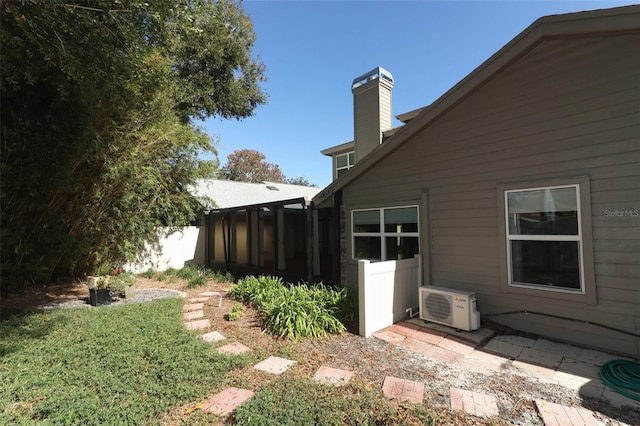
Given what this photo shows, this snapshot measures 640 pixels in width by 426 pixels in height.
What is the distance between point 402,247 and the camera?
5.65 meters

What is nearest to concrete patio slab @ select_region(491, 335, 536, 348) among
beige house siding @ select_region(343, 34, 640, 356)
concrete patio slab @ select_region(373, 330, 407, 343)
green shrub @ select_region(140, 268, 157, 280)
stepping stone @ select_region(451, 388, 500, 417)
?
beige house siding @ select_region(343, 34, 640, 356)

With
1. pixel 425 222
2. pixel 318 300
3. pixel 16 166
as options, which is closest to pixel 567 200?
pixel 425 222

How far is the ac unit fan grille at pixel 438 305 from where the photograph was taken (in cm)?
438

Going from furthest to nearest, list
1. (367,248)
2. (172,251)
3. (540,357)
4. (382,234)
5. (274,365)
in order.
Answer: (172,251), (367,248), (382,234), (540,357), (274,365)

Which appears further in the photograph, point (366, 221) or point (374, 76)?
point (374, 76)

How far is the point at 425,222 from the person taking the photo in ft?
16.9

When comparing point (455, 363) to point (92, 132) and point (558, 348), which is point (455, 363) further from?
point (92, 132)

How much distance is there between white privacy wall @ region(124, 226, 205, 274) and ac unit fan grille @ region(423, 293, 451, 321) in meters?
9.38

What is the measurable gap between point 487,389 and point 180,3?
20.6 ft

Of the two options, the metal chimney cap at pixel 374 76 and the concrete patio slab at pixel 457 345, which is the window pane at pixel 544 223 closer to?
the concrete patio slab at pixel 457 345

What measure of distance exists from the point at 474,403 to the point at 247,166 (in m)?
35.1

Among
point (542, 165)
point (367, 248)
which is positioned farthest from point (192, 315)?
point (542, 165)

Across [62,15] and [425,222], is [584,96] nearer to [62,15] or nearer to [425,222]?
[425,222]

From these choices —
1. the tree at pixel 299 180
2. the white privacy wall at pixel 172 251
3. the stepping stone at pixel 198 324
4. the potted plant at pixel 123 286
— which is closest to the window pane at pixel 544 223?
the stepping stone at pixel 198 324
